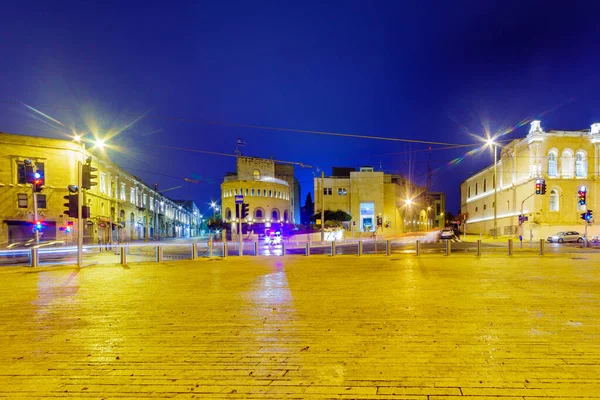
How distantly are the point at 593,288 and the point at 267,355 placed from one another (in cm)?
926

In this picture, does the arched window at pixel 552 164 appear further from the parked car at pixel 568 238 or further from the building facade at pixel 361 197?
the building facade at pixel 361 197

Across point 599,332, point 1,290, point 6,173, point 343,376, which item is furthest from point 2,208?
point 599,332

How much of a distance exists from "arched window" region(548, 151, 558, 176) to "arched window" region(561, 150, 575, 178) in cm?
101

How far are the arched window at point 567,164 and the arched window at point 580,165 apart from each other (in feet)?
3.77

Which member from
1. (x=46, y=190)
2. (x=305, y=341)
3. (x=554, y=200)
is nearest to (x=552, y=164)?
(x=554, y=200)

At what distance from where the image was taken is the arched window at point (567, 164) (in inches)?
1763

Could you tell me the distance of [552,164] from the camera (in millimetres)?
45094

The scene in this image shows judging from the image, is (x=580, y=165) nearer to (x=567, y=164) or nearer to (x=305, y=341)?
(x=567, y=164)

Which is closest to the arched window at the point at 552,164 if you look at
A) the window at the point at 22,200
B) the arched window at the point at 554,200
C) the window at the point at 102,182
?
the arched window at the point at 554,200

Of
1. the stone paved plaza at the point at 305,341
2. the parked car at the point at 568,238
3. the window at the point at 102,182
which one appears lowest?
the parked car at the point at 568,238

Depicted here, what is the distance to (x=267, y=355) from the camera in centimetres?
442

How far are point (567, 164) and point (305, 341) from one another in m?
55.1

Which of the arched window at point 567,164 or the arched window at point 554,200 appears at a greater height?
the arched window at point 567,164

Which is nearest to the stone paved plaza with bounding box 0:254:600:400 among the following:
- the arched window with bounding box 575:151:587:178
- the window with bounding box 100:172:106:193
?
the window with bounding box 100:172:106:193
